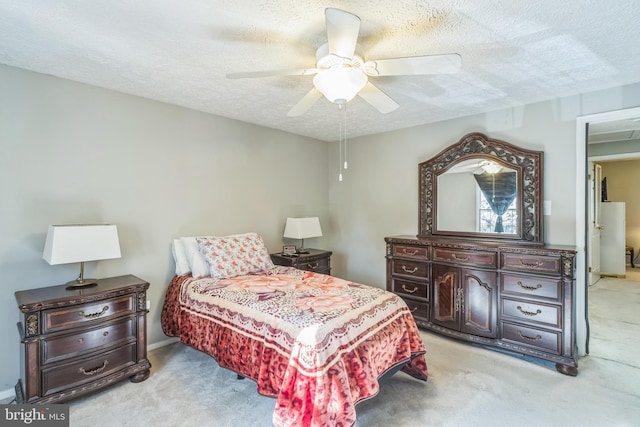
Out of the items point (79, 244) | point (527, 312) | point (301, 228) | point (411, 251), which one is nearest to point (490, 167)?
point (411, 251)

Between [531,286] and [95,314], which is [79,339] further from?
[531,286]

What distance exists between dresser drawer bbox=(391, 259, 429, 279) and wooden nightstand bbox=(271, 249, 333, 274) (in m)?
0.89

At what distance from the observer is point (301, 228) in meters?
4.04

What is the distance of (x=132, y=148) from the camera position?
2.97 meters

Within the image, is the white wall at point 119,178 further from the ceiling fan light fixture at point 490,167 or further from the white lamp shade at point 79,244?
the ceiling fan light fixture at point 490,167

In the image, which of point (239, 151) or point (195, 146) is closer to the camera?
point (195, 146)

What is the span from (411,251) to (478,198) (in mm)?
944

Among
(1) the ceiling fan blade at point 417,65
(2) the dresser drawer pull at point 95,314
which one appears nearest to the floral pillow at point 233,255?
(2) the dresser drawer pull at point 95,314

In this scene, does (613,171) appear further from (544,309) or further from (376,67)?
(376,67)

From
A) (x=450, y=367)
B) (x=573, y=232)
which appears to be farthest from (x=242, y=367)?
(x=573, y=232)

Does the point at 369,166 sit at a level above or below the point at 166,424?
above

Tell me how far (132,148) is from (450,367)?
3468mm

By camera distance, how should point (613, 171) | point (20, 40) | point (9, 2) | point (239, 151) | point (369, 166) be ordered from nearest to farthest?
point (9, 2) < point (20, 40) < point (239, 151) < point (369, 166) < point (613, 171)

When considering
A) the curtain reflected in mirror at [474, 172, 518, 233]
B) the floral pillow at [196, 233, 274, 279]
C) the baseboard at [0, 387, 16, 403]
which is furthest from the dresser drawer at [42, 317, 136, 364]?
the curtain reflected in mirror at [474, 172, 518, 233]
